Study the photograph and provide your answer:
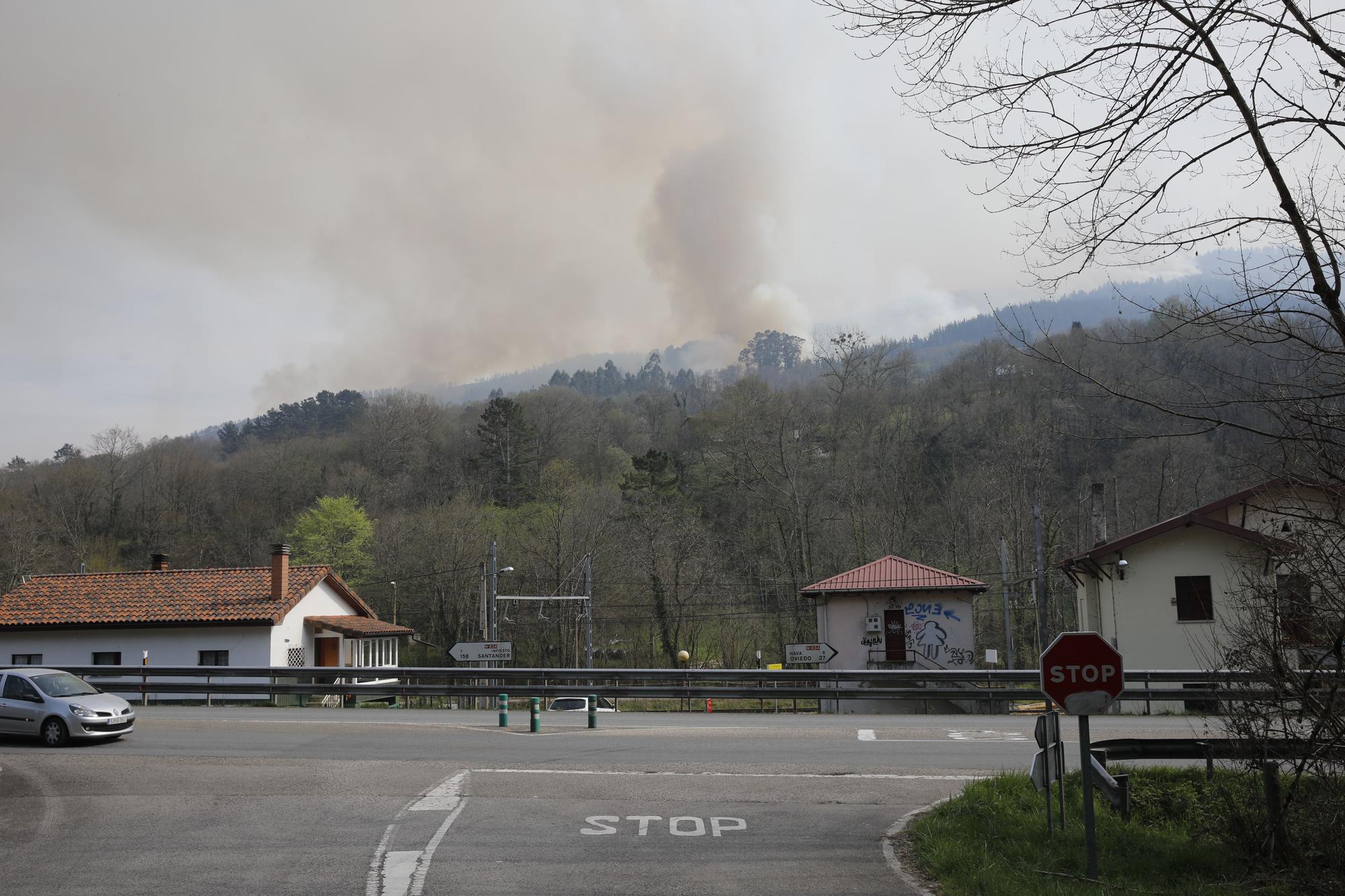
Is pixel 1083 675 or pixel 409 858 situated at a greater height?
pixel 1083 675

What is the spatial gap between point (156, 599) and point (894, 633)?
29.9 metres

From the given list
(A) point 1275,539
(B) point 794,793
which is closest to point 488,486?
(B) point 794,793

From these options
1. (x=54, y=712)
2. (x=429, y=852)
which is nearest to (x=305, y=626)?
(x=54, y=712)

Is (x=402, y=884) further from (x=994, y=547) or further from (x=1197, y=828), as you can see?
(x=994, y=547)

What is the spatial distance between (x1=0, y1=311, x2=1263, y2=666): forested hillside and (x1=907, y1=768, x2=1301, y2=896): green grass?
108 feet

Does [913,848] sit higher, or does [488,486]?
[488,486]

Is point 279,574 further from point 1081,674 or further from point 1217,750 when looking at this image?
point 1081,674

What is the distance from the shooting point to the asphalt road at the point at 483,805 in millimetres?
9766

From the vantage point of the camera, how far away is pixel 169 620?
1610 inches

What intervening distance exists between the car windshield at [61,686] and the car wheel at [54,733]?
1.64ft

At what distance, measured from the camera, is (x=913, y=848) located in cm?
1066

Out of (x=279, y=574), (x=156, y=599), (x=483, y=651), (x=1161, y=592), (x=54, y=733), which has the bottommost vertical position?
(x=54, y=733)

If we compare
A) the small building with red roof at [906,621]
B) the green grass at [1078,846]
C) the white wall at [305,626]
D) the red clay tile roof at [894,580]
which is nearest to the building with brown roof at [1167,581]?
the red clay tile roof at [894,580]

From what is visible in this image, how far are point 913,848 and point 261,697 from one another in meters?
36.6
